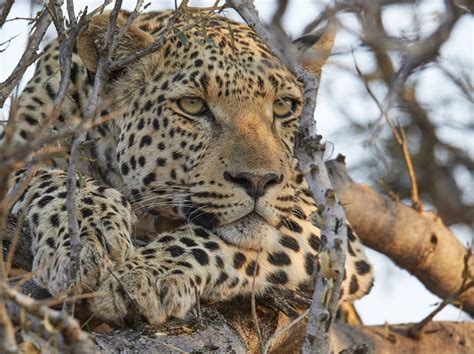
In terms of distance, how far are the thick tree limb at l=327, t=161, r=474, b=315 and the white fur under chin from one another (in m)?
1.92

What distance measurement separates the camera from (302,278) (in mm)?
5621

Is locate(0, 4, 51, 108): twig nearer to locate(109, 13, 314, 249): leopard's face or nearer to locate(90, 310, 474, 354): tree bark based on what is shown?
locate(90, 310, 474, 354): tree bark

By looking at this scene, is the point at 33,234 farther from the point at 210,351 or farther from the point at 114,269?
the point at 210,351

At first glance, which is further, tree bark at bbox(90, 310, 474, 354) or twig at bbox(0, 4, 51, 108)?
twig at bbox(0, 4, 51, 108)

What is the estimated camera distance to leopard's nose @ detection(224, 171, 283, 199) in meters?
5.41

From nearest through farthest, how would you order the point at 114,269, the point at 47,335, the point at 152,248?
1. the point at 47,335
2. the point at 114,269
3. the point at 152,248

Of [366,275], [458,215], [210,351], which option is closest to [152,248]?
[210,351]

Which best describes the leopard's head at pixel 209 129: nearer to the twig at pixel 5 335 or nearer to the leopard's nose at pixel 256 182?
the leopard's nose at pixel 256 182

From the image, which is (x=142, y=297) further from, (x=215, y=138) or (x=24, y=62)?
(x=215, y=138)

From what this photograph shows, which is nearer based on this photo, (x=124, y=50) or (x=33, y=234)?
(x=33, y=234)

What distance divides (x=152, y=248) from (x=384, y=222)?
2804 millimetres

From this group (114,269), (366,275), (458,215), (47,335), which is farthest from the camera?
(458,215)

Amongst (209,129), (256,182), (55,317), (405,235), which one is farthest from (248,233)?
(55,317)

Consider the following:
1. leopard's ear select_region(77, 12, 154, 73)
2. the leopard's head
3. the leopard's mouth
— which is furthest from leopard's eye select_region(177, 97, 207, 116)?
the leopard's mouth
